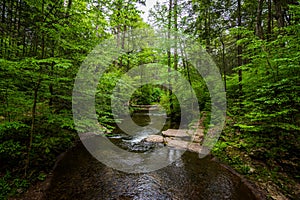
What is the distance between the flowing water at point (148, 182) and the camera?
349cm

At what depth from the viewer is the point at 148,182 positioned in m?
4.02

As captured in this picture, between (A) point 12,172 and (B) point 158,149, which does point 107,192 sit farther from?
(B) point 158,149

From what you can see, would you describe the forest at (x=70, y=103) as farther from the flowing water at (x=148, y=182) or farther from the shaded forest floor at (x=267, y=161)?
the flowing water at (x=148, y=182)

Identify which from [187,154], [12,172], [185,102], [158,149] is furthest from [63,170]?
[185,102]

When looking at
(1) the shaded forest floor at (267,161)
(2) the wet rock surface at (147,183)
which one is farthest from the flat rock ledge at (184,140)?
(2) the wet rock surface at (147,183)

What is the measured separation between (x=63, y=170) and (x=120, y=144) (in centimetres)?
282

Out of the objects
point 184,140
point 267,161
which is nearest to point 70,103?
point 184,140

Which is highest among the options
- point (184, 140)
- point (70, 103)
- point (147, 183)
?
point (70, 103)

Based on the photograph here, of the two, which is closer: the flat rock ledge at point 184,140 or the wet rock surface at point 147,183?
the wet rock surface at point 147,183

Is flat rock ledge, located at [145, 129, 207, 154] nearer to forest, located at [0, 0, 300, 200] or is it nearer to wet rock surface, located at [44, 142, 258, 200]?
forest, located at [0, 0, 300, 200]

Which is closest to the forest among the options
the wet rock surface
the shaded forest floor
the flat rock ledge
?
the shaded forest floor

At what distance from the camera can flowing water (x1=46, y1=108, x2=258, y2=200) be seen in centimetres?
349

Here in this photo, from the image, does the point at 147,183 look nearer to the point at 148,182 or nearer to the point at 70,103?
the point at 148,182

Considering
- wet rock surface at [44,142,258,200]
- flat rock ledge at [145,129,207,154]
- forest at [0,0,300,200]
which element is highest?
forest at [0,0,300,200]
